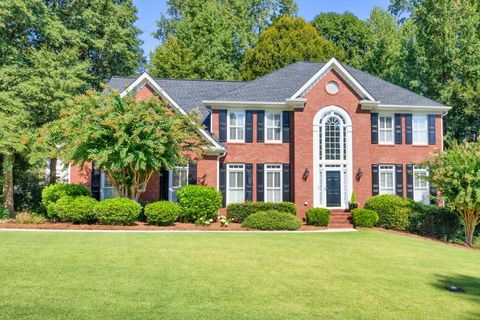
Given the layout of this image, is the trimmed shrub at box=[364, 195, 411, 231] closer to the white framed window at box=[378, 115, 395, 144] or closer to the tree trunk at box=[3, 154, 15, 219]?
the white framed window at box=[378, 115, 395, 144]

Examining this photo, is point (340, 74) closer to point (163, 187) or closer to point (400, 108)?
point (400, 108)

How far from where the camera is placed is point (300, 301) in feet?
24.6

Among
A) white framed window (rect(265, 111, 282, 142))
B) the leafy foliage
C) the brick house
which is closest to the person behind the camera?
the brick house

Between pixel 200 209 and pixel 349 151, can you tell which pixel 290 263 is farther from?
pixel 349 151

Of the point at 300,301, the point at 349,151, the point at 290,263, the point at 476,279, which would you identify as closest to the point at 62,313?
the point at 300,301

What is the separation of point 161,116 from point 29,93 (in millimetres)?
9600

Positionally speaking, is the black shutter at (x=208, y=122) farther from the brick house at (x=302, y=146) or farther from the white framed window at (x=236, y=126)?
the white framed window at (x=236, y=126)

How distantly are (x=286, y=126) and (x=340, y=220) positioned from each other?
5.76 m

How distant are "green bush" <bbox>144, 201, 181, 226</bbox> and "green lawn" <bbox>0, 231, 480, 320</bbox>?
480 centimetres

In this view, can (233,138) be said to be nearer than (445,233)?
No

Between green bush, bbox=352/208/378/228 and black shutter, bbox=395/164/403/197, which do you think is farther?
black shutter, bbox=395/164/403/197

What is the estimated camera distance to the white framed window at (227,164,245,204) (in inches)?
928

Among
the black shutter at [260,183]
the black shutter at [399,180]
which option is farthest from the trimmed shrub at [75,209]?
the black shutter at [399,180]

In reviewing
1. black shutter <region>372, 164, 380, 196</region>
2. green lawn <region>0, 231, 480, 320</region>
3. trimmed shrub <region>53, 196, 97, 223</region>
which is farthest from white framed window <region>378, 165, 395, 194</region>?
trimmed shrub <region>53, 196, 97, 223</region>
